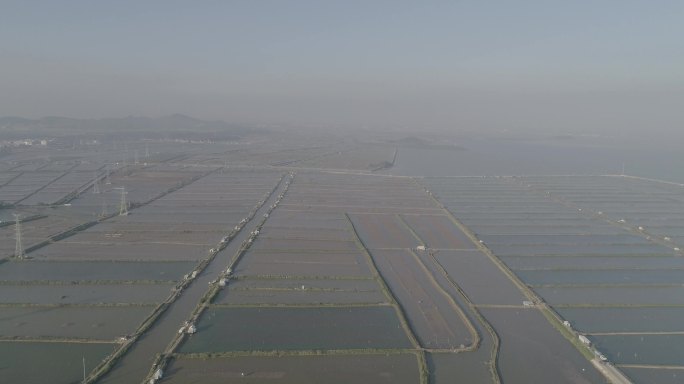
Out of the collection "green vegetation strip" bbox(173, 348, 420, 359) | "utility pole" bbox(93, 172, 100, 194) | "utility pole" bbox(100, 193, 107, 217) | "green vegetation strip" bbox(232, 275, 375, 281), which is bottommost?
"green vegetation strip" bbox(173, 348, 420, 359)

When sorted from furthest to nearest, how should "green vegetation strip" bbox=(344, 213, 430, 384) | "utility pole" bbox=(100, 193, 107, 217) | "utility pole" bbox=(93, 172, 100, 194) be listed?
"utility pole" bbox=(93, 172, 100, 194) < "utility pole" bbox=(100, 193, 107, 217) < "green vegetation strip" bbox=(344, 213, 430, 384)

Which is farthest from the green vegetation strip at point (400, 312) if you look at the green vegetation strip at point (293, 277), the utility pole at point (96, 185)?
the utility pole at point (96, 185)

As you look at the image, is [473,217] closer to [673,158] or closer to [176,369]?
[176,369]

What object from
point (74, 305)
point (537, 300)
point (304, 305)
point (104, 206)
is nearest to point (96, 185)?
point (104, 206)

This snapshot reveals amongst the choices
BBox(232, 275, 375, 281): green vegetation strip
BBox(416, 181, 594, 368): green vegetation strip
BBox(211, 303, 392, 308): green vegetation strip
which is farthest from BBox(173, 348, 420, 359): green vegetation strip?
BBox(232, 275, 375, 281): green vegetation strip

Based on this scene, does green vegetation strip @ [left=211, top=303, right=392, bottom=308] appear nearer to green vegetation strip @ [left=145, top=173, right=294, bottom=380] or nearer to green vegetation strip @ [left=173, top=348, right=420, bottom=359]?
green vegetation strip @ [left=145, top=173, right=294, bottom=380]

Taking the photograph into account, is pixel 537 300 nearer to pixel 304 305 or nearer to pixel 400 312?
pixel 400 312

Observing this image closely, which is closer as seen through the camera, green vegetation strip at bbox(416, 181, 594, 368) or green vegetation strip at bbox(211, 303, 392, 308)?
green vegetation strip at bbox(416, 181, 594, 368)

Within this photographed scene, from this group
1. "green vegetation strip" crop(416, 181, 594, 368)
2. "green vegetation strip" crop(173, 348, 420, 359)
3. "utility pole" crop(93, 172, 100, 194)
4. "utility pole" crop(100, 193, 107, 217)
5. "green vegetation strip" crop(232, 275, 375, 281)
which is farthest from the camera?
"utility pole" crop(93, 172, 100, 194)

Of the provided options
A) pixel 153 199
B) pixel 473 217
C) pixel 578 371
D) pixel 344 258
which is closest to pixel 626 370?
pixel 578 371

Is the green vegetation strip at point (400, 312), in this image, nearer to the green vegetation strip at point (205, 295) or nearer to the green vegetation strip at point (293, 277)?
the green vegetation strip at point (293, 277)

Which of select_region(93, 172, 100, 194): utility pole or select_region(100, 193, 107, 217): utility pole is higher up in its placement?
A: select_region(93, 172, 100, 194): utility pole

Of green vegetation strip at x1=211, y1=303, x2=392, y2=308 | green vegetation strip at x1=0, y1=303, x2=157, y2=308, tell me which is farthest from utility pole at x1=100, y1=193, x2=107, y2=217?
green vegetation strip at x1=211, y1=303, x2=392, y2=308
